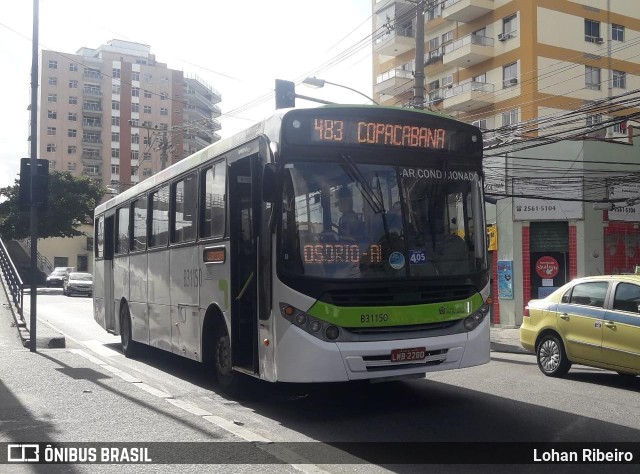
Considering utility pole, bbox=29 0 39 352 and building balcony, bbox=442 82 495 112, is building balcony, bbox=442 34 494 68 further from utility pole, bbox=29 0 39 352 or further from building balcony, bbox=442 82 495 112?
utility pole, bbox=29 0 39 352

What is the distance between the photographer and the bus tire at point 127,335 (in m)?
14.4

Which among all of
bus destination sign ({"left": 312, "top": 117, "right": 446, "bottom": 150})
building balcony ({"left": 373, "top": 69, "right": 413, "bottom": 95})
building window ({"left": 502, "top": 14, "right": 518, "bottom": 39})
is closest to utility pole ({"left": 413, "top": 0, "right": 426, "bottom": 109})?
bus destination sign ({"left": 312, "top": 117, "right": 446, "bottom": 150})

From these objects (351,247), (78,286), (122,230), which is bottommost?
(78,286)

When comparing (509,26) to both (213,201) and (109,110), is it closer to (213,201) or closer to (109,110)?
(213,201)

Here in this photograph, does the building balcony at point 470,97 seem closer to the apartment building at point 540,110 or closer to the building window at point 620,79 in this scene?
the apartment building at point 540,110

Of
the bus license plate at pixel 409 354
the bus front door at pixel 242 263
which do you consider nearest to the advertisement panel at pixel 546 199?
the bus front door at pixel 242 263

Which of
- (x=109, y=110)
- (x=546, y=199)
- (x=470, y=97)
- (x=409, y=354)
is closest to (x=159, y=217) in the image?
(x=409, y=354)

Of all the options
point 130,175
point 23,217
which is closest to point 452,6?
point 23,217

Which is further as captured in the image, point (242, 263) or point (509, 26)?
point (509, 26)

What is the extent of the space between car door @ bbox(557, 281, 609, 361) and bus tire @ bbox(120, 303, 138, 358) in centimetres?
769

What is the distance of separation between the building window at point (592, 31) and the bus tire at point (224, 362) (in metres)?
37.4

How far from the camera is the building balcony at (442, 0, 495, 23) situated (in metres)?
41.3

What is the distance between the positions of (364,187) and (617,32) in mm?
39875

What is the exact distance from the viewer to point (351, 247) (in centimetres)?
773
